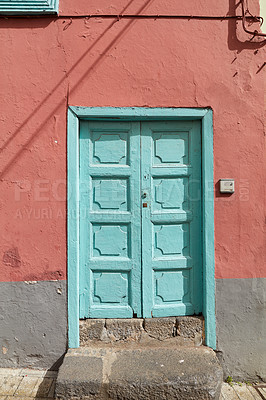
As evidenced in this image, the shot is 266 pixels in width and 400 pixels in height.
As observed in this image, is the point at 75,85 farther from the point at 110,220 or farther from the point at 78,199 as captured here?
the point at 110,220

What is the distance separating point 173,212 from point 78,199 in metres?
0.97

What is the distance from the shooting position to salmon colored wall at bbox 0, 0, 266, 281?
301 cm

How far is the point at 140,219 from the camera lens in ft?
10.2

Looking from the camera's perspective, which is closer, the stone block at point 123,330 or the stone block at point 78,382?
the stone block at point 78,382

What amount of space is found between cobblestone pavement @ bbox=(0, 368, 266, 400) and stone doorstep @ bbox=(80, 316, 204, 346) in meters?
0.45

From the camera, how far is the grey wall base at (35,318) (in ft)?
9.80

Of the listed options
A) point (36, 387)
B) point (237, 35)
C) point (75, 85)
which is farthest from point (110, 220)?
point (237, 35)

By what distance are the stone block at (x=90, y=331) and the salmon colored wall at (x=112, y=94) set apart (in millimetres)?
588

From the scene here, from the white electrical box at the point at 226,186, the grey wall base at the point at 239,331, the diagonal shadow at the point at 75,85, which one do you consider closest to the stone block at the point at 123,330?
the grey wall base at the point at 239,331

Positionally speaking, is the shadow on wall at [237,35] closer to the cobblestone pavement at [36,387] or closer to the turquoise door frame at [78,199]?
the turquoise door frame at [78,199]

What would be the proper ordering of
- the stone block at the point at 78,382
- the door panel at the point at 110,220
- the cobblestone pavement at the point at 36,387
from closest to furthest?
the stone block at the point at 78,382 → the cobblestone pavement at the point at 36,387 → the door panel at the point at 110,220

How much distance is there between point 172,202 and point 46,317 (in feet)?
5.54

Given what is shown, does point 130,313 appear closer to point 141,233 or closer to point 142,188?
point 141,233

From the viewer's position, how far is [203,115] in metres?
3.05
